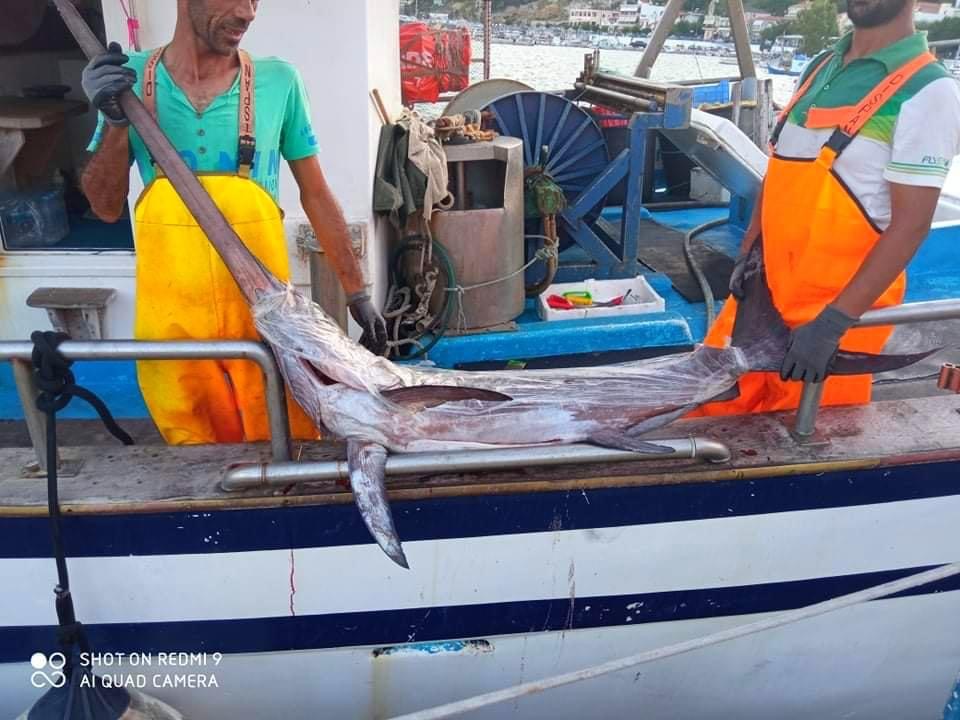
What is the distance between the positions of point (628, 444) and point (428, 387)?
0.50 metres

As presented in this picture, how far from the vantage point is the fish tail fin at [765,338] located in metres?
2.07

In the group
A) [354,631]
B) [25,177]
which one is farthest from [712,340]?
[25,177]

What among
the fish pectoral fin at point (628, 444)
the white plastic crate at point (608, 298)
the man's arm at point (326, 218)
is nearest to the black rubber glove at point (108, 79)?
the man's arm at point (326, 218)

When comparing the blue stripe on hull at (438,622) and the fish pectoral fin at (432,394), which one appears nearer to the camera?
the fish pectoral fin at (432,394)

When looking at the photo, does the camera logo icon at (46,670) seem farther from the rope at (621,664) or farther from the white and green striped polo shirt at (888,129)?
the white and green striped polo shirt at (888,129)

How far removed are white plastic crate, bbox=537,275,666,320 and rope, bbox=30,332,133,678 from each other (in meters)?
2.90

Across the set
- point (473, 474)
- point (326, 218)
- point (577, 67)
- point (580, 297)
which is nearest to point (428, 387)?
point (473, 474)

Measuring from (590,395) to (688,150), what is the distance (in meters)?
3.83

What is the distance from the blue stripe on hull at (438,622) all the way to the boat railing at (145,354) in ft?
1.85

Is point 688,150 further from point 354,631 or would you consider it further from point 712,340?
point 354,631

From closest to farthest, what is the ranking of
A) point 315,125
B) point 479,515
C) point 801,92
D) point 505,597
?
1. point 479,515
2. point 505,597
3. point 801,92
4. point 315,125

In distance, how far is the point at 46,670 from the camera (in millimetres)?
2068

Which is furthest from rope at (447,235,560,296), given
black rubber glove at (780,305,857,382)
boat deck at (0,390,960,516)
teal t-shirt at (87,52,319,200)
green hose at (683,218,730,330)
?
black rubber glove at (780,305,857,382)

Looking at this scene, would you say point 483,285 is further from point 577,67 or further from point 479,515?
point 577,67
